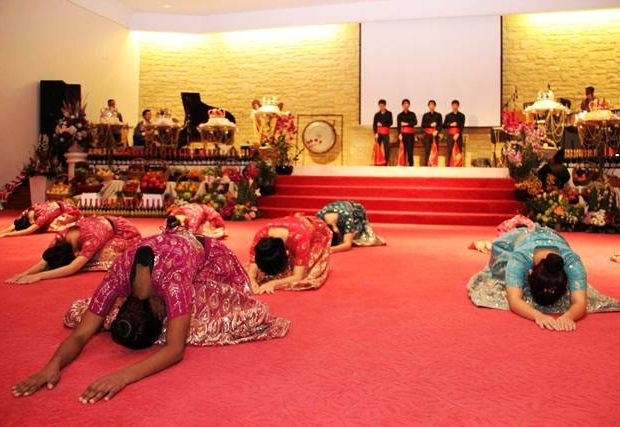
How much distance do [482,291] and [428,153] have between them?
31.8ft

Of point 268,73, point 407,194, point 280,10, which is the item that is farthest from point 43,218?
point 280,10

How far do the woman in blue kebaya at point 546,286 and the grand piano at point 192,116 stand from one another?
9505mm

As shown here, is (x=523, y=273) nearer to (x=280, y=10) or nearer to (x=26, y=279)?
(x=26, y=279)

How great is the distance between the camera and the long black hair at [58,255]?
4.30 m

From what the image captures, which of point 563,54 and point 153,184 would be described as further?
point 563,54

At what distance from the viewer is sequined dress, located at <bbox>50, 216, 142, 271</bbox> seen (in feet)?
14.4

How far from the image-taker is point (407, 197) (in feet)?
34.3

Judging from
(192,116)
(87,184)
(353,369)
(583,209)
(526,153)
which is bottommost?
(353,369)

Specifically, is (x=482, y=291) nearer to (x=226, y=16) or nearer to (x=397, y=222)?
(x=397, y=222)

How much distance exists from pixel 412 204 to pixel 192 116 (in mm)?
5507

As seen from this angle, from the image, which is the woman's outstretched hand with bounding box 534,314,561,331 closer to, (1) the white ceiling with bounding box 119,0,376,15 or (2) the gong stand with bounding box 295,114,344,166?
(2) the gong stand with bounding box 295,114,344,166

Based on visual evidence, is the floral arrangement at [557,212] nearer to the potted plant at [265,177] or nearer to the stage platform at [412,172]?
the stage platform at [412,172]

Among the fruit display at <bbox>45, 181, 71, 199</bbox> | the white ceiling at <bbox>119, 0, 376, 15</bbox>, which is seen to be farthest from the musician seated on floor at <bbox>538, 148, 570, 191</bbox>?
the fruit display at <bbox>45, 181, 71, 199</bbox>

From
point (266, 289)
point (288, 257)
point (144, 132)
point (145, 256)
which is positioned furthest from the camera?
point (144, 132)
